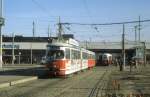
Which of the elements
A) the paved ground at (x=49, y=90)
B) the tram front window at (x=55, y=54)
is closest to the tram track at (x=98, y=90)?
the paved ground at (x=49, y=90)

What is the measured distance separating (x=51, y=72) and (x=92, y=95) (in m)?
19.8

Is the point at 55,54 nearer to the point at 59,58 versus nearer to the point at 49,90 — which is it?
the point at 59,58

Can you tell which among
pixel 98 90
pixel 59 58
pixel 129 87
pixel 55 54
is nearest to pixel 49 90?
pixel 98 90

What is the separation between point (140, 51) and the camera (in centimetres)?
8656

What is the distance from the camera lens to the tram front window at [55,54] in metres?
43.9

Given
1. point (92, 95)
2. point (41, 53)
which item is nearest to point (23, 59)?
point (41, 53)

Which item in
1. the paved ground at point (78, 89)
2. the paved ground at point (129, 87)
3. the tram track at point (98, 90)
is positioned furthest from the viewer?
the paved ground at point (129, 87)

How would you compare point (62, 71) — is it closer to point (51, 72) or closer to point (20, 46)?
point (51, 72)

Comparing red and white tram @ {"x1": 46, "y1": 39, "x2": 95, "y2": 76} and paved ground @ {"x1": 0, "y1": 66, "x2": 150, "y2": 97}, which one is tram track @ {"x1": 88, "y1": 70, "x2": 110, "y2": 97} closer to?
paved ground @ {"x1": 0, "y1": 66, "x2": 150, "y2": 97}

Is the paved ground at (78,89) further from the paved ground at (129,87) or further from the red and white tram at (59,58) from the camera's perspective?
the red and white tram at (59,58)

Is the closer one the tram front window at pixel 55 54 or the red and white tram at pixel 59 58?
the red and white tram at pixel 59 58

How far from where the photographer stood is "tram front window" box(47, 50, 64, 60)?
43938 millimetres

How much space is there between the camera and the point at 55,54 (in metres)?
44.4

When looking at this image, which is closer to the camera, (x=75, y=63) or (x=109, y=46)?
(x=75, y=63)
